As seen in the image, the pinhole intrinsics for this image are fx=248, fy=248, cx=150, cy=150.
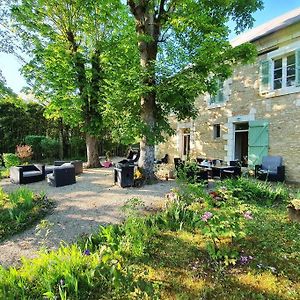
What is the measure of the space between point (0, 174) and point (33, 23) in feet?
20.8

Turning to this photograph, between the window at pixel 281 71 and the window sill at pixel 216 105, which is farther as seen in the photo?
the window sill at pixel 216 105

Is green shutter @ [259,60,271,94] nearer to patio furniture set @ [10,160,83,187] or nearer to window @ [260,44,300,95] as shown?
window @ [260,44,300,95]

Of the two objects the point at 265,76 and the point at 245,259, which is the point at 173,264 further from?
the point at 265,76

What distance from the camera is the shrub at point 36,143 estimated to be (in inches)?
658

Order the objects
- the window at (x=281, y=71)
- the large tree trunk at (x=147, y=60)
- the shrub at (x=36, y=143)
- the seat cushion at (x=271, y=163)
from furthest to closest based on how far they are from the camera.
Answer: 1. the shrub at (x=36, y=143)
2. the seat cushion at (x=271, y=163)
3. the window at (x=281, y=71)
4. the large tree trunk at (x=147, y=60)

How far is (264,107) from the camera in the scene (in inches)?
407

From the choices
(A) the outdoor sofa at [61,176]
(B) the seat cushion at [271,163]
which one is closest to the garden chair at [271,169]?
(B) the seat cushion at [271,163]

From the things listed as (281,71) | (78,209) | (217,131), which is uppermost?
(281,71)

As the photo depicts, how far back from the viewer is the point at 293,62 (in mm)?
9391

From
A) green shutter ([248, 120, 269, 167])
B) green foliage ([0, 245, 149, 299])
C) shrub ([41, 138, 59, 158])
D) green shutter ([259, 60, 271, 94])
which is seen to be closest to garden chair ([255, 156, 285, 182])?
green shutter ([248, 120, 269, 167])

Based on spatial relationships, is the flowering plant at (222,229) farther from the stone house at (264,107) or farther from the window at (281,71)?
the window at (281,71)

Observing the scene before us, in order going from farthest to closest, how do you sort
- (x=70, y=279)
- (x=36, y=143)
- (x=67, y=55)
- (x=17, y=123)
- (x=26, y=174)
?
(x=17, y=123) < (x=36, y=143) < (x=67, y=55) < (x=26, y=174) < (x=70, y=279)

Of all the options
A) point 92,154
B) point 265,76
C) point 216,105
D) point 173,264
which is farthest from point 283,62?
point 92,154

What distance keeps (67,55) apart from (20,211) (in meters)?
7.35
